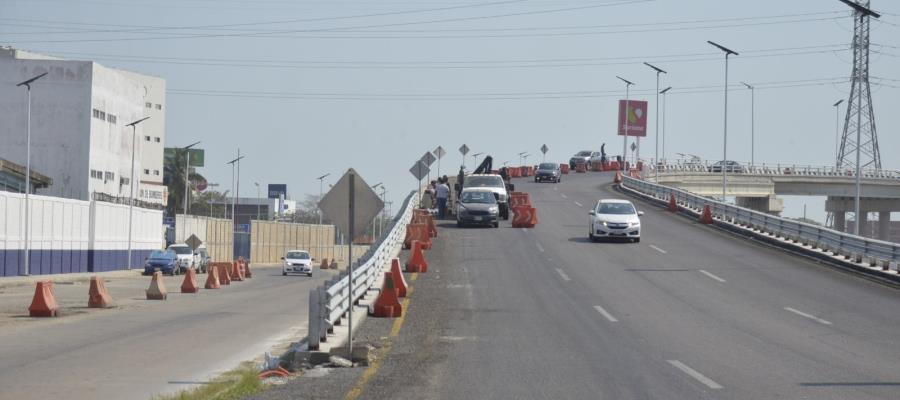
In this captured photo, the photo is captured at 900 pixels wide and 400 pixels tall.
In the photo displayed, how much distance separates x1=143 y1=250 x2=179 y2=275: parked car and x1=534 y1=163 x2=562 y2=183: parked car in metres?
33.1

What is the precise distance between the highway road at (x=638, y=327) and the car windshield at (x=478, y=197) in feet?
23.3

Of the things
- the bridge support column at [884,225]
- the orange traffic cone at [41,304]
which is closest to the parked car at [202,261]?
the orange traffic cone at [41,304]

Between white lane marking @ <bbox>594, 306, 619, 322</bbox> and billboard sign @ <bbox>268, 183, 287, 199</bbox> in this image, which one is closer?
white lane marking @ <bbox>594, 306, 619, 322</bbox>

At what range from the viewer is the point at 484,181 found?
53031 mm

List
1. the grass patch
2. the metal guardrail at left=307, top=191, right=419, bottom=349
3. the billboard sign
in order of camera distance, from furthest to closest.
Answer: the billboard sign
the metal guardrail at left=307, top=191, right=419, bottom=349
the grass patch

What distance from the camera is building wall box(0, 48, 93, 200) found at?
75750mm

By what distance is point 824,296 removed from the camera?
1050 inches

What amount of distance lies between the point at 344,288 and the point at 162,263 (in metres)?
43.3

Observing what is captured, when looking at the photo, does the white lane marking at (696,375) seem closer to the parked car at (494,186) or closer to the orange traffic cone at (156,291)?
the orange traffic cone at (156,291)

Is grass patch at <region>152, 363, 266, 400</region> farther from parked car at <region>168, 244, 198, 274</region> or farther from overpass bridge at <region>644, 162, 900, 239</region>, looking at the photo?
overpass bridge at <region>644, 162, 900, 239</region>

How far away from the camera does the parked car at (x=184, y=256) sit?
63938mm

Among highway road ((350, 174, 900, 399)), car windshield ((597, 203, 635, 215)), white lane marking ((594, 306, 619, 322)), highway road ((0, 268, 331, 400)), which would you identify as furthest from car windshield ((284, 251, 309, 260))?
white lane marking ((594, 306, 619, 322))

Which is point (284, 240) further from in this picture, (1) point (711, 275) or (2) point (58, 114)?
(1) point (711, 275)

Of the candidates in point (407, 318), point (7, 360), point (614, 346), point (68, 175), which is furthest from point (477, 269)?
point (68, 175)
